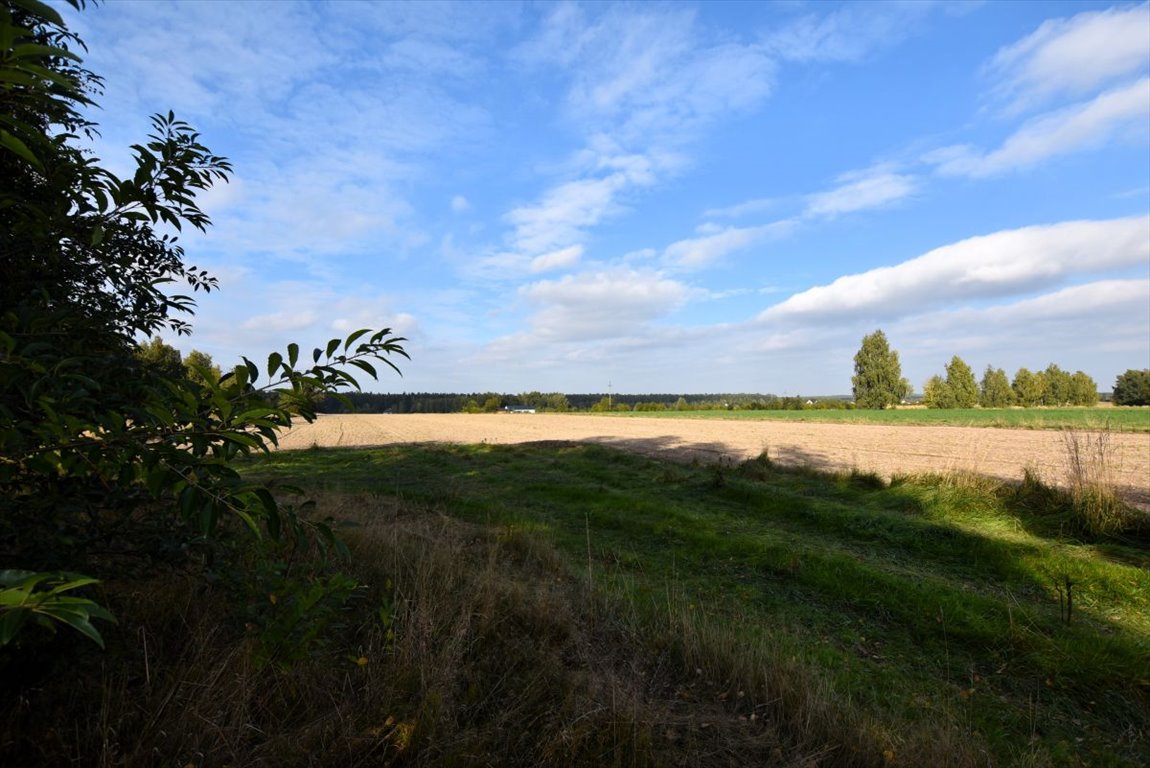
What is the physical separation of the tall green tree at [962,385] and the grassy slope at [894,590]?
109469mm

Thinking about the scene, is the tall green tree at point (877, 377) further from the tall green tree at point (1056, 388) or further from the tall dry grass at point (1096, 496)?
the tall dry grass at point (1096, 496)

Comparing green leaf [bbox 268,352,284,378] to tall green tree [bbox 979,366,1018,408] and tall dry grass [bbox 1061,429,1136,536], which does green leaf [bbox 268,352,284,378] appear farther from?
tall green tree [bbox 979,366,1018,408]

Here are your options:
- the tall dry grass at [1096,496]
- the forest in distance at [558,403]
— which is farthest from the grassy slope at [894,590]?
the forest in distance at [558,403]

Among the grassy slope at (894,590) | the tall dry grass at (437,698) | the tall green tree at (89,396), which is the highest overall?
the tall green tree at (89,396)

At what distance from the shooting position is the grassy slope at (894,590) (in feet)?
13.9

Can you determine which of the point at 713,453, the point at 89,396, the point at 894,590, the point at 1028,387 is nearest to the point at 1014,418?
the point at 713,453

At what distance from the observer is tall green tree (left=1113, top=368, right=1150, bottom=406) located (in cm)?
9880

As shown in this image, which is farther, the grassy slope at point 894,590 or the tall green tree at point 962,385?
the tall green tree at point 962,385

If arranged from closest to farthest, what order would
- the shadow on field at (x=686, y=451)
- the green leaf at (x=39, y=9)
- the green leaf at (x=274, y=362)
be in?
1. the green leaf at (x=39, y=9)
2. the green leaf at (x=274, y=362)
3. the shadow on field at (x=686, y=451)

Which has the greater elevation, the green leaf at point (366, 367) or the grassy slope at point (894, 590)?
the green leaf at point (366, 367)

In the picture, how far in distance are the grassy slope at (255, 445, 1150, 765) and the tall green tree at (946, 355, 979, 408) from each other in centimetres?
10947

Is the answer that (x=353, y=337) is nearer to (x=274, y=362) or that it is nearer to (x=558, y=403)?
(x=274, y=362)

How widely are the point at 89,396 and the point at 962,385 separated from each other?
408 ft

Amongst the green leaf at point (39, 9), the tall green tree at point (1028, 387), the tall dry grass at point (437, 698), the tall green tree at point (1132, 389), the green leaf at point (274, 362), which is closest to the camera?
the green leaf at point (39, 9)
